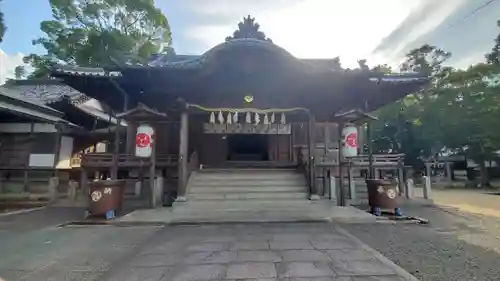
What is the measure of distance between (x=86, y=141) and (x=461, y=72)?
26888 millimetres

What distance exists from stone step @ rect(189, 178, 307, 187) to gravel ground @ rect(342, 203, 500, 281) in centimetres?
336

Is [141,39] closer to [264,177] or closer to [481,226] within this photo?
[264,177]

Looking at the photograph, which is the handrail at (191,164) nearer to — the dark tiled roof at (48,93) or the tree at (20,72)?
the dark tiled roof at (48,93)

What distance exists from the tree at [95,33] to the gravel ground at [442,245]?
2207 cm

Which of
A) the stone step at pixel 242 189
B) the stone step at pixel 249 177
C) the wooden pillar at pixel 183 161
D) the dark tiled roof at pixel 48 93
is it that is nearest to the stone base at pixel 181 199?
the wooden pillar at pixel 183 161

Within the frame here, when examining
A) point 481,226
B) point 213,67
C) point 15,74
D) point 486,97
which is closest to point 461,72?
point 486,97

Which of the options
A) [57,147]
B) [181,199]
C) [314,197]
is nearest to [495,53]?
[314,197]

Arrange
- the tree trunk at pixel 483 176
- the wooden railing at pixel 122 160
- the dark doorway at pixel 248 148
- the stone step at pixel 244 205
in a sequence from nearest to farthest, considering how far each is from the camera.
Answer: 1. the stone step at pixel 244 205
2. the wooden railing at pixel 122 160
3. the dark doorway at pixel 248 148
4. the tree trunk at pixel 483 176

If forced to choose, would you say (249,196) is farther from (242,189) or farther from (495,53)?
(495,53)

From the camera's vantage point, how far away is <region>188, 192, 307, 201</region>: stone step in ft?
30.3

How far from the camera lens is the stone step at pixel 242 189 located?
31.5 ft

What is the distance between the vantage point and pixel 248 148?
624 inches

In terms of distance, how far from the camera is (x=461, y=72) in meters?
22.2

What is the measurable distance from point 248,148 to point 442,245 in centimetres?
1135
